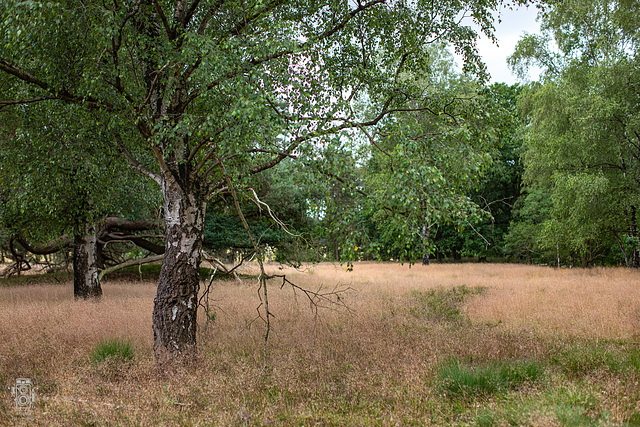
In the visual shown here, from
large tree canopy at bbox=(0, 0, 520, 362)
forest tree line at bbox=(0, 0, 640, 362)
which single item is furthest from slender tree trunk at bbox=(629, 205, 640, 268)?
large tree canopy at bbox=(0, 0, 520, 362)

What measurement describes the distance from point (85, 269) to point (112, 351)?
6.45 m

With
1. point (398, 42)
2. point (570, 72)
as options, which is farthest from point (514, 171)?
point (398, 42)

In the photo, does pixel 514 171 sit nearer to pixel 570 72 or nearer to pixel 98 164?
pixel 570 72

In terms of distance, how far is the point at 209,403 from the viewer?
4219 millimetres

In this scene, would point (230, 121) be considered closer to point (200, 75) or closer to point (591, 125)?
point (200, 75)

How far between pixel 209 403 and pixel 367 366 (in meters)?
2.10

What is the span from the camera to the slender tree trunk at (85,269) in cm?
1102

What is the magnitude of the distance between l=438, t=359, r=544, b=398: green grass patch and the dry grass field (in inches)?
0.7

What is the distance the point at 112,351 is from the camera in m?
5.79

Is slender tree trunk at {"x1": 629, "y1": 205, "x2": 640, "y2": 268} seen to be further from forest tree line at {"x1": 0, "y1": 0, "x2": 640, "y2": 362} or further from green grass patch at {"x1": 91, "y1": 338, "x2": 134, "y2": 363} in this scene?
green grass patch at {"x1": 91, "y1": 338, "x2": 134, "y2": 363}
